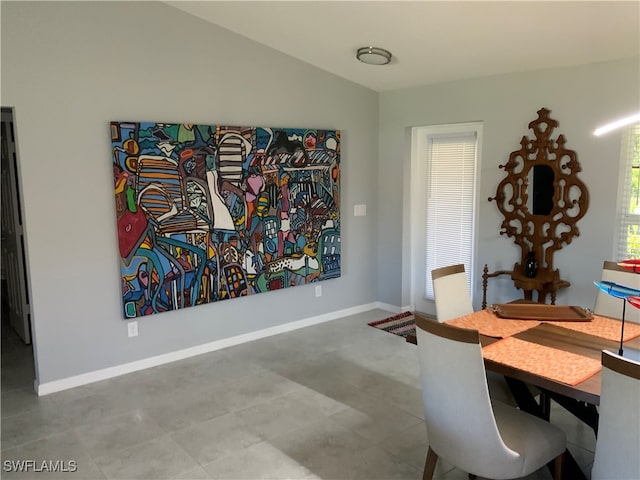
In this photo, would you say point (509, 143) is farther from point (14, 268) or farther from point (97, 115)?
point (14, 268)

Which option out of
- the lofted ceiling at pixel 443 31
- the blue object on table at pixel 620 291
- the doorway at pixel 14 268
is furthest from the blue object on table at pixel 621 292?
the doorway at pixel 14 268

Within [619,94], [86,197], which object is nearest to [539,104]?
[619,94]

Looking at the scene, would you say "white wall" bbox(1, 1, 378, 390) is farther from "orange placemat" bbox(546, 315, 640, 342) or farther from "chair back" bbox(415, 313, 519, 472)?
"orange placemat" bbox(546, 315, 640, 342)

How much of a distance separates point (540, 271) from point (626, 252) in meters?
0.63

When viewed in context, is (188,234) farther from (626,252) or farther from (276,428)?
(626,252)

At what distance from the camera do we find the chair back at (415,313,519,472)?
1.98 metres

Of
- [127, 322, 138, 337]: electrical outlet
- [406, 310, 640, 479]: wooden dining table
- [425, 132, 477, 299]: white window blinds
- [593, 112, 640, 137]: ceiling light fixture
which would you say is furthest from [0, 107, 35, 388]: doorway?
[593, 112, 640, 137]: ceiling light fixture

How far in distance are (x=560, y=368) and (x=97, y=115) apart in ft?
10.7

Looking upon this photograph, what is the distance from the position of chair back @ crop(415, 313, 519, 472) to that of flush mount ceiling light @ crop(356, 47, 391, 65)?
261 centimetres

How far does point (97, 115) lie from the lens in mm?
3590

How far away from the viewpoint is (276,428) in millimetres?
3090

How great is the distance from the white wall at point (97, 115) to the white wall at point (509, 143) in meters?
1.29

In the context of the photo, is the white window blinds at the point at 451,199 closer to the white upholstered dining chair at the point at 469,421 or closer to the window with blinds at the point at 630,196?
the window with blinds at the point at 630,196

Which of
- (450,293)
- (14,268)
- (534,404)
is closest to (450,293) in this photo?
(450,293)
